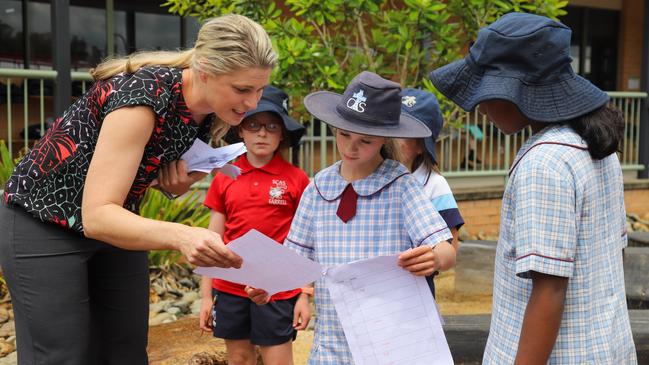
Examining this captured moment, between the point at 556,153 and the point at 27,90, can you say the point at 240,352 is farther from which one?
the point at 27,90

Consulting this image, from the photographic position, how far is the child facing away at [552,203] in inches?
73.3

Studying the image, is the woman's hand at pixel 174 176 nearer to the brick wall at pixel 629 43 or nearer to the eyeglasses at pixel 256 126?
the eyeglasses at pixel 256 126

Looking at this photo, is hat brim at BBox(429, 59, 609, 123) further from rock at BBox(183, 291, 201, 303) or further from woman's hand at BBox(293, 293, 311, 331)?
rock at BBox(183, 291, 201, 303)

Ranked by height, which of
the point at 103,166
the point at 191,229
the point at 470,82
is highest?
the point at 470,82

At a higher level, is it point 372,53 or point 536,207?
point 372,53

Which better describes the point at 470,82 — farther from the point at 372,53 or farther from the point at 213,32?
the point at 372,53

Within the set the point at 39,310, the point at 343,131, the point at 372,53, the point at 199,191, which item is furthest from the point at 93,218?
the point at 199,191

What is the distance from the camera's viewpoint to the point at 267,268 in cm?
237

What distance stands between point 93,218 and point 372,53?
4510mm

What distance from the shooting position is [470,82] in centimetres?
208

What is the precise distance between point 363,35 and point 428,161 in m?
3.12

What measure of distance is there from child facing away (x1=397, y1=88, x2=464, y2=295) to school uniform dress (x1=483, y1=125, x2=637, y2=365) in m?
1.09

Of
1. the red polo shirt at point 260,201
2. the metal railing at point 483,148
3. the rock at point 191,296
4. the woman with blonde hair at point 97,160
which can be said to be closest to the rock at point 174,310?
the rock at point 191,296

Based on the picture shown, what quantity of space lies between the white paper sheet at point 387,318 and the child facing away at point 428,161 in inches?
23.3
